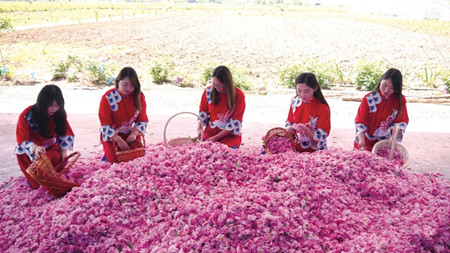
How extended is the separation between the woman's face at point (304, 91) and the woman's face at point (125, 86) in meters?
1.50

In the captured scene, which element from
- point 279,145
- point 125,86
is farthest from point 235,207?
point 125,86

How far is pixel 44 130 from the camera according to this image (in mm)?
3062

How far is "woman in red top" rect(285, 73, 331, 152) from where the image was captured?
3342mm

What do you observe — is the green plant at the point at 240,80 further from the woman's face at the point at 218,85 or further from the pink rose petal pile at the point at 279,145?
the pink rose petal pile at the point at 279,145

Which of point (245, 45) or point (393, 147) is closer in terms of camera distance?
point (393, 147)

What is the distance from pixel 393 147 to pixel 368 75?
5490mm

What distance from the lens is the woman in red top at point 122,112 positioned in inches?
132

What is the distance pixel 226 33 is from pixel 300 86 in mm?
14509

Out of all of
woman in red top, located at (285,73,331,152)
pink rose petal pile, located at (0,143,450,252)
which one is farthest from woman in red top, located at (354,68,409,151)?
pink rose petal pile, located at (0,143,450,252)

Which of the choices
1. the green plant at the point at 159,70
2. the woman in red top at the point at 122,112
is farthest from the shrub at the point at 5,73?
the woman in red top at the point at 122,112

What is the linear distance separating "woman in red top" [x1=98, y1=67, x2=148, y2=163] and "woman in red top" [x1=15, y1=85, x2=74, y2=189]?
0.34 metres

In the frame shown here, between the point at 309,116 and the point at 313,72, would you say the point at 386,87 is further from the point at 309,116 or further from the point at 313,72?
the point at 313,72

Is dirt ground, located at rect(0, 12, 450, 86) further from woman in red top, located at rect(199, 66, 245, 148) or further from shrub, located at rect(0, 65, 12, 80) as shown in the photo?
woman in red top, located at rect(199, 66, 245, 148)

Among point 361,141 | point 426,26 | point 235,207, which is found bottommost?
point 235,207
